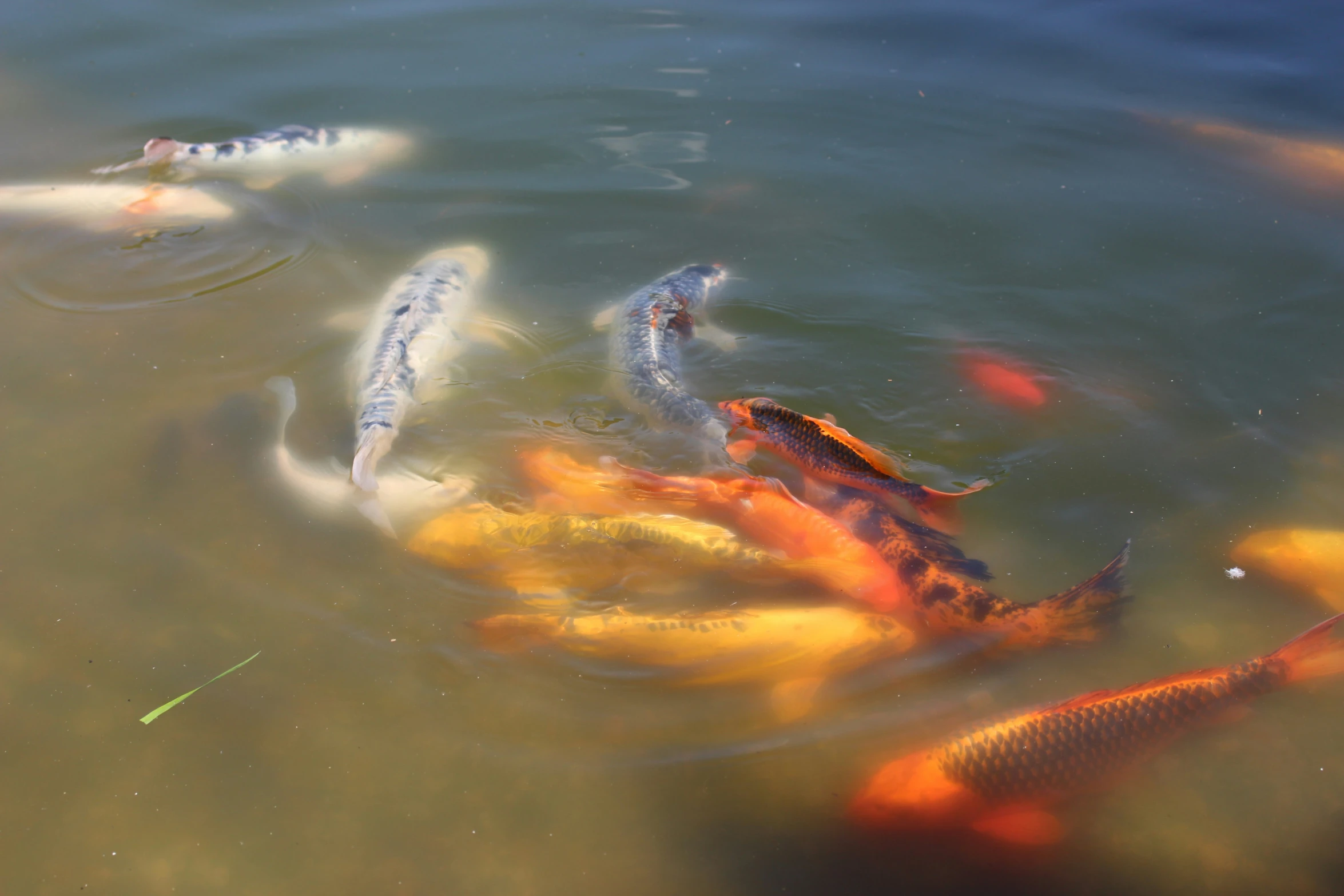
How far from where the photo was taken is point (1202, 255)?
6102 millimetres

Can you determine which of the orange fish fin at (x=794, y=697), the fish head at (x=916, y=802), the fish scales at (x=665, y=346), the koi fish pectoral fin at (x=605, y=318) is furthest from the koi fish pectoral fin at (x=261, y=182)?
the fish head at (x=916, y=802)

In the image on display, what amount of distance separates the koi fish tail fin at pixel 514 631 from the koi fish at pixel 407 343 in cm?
110

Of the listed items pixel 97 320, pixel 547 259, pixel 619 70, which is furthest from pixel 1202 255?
pixel 97 320

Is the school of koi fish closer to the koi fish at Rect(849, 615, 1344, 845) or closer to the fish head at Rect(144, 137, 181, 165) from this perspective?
the koi fish at Rect(849, 615, 1344, 845)

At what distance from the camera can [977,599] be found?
375 cm

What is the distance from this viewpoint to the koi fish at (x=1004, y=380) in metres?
4.93

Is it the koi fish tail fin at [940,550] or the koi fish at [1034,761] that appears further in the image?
the koi fish tail fin at [940,550]

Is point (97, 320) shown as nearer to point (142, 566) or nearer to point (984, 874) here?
point (142, 566)

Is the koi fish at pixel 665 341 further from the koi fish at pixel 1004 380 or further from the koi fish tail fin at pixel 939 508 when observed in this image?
the koi fish at pixel 1004 380

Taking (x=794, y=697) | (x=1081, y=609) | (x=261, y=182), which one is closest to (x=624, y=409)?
(x=794, y=697)

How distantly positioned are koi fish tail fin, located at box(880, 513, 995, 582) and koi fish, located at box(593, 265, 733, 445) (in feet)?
3.57

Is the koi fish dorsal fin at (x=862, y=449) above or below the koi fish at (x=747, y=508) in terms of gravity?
above

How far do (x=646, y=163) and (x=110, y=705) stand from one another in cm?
563

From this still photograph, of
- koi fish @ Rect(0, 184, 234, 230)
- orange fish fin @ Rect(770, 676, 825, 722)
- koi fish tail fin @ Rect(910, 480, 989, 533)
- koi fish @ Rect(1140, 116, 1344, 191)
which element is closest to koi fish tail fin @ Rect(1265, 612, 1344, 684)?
koi fish tail fin @ Rect(910, 480, 989, 533)
